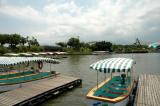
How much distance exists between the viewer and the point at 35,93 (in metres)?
17.8

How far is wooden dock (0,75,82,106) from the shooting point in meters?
15.6

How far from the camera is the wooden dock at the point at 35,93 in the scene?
51.0 ft

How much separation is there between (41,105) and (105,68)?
7.29 metres

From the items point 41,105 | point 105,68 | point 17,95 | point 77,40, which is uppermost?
point 77,40

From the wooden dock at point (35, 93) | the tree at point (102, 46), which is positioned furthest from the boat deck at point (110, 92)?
the tree at point (102, 46)

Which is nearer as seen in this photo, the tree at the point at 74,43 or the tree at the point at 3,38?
the tree at the point at 3,38

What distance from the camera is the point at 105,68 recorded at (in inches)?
568

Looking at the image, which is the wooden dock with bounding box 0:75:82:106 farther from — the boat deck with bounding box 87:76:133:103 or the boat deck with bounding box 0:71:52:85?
the boat deck with bounding box 87:76:133:103

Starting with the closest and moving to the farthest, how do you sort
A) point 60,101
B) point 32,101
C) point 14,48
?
point 32,101 < point 60,101 < point 14,48

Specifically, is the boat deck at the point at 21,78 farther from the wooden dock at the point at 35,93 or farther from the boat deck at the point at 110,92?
the boat deck at the point at 110,92

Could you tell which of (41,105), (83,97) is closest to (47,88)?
(41,105)

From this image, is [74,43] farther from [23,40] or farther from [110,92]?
[110,92]

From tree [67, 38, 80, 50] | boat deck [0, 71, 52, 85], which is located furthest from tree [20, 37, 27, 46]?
boat deck [0, 71, 52, 85]

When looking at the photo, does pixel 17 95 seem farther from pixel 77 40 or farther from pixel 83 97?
pixel 77 40
